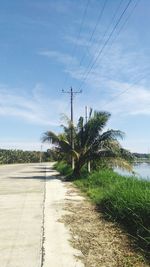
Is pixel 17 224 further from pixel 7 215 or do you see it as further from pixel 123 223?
pixel 123 223

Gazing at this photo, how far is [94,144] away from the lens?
952 inches

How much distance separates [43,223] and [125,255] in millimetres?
3006

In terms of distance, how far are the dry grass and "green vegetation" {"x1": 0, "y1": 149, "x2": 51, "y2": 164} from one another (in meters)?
69.0

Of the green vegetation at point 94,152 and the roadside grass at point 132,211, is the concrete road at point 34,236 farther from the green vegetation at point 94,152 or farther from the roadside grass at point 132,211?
the green vegetation at point 94,152

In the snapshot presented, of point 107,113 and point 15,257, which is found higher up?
point 107,113

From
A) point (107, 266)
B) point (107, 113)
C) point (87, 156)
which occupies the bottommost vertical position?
point (107, 266)

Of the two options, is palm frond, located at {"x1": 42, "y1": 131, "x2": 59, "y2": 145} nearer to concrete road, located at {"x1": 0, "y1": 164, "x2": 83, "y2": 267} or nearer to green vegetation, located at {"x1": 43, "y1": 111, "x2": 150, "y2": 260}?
green vegetation, located at {"x1": 43, "y1": 111, "x2": 150, "y2": 260}

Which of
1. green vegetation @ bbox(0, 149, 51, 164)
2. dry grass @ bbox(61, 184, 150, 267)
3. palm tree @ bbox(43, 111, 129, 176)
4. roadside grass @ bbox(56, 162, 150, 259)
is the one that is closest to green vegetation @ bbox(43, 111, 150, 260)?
palm tree @ bbox(43, 111, 129, 176)

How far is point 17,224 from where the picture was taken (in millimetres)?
8750

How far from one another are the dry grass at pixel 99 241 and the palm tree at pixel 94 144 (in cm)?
1251

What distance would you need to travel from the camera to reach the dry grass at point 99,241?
594cm

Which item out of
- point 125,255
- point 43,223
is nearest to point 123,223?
point 43,223

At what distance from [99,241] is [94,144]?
55.9 ft

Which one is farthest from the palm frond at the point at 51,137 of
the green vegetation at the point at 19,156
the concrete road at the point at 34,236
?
the green vegetation at the point at 19,156
